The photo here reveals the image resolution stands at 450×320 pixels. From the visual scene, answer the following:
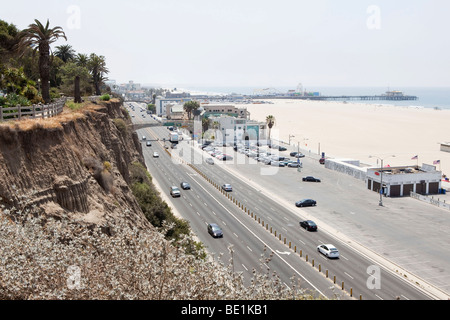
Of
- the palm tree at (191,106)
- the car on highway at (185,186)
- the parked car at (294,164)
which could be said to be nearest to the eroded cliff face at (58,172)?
the car on highway at (185,186)

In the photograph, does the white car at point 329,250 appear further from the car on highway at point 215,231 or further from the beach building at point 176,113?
the beach building at point 176,113

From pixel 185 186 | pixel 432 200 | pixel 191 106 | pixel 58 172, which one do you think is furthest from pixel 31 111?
pixel 191 106

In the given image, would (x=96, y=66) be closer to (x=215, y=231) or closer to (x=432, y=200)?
(x=215, y=231)

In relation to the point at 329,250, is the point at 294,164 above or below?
above

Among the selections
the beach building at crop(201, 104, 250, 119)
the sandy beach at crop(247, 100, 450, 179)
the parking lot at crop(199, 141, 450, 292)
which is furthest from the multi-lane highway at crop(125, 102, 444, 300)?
the beach building at crop(201, 104, 250, 119)

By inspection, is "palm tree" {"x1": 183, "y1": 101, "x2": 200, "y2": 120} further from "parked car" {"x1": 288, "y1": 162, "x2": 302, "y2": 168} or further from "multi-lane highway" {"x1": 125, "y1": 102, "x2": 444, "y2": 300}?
"multi-lane highway" {"x1": 125, "y1": 102, "x2": 444, "y2": 300}
